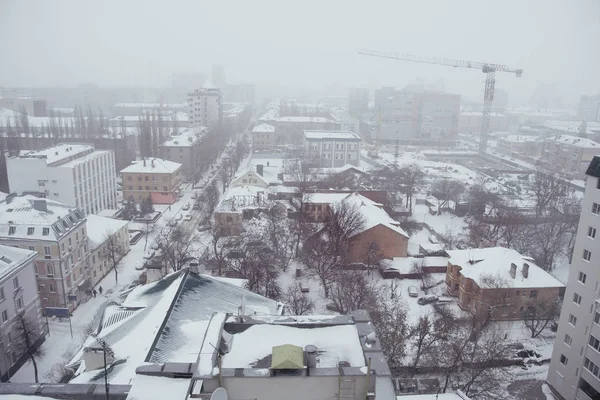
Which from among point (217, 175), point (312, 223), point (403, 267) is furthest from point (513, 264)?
point (217, 175)

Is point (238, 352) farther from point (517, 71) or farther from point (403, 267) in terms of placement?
point (517, 71)

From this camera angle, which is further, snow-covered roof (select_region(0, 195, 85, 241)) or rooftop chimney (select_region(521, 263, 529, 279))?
rooftop chimney (select_region(521, 263, 529, 279))

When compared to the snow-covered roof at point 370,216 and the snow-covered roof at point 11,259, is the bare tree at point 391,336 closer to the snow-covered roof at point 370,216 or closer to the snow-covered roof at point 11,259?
the snow-covered roof at point 370,216

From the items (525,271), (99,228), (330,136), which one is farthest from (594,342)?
(330,136)

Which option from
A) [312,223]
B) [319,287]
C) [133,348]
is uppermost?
[133,348]

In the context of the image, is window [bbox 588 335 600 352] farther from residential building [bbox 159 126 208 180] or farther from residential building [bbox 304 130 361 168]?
residential building [bbox 304 130 361 168]

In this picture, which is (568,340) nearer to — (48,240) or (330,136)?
(48,240)

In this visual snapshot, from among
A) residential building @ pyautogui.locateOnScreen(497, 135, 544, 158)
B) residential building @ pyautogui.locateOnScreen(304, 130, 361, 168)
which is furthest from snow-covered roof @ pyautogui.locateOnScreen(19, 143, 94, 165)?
residential building @ pyautogui.locateOnScreen(497, 135, 544, 158)
